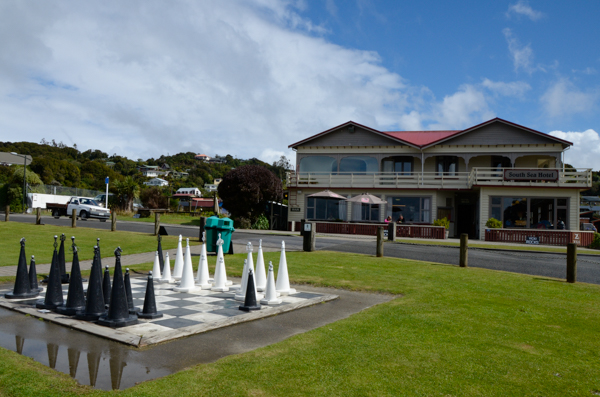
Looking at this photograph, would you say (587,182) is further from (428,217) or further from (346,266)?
(346,266)

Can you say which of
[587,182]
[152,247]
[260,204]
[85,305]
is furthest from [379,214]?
[85,305]

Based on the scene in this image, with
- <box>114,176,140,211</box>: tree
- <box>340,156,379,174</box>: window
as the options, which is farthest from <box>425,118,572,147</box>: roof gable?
<box>114,176,140,211</box>: tree

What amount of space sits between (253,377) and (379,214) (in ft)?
104

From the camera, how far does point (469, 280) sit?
11367 mm

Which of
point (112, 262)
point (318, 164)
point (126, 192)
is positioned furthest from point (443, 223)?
point (126, 192)

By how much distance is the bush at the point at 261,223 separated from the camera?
35.7 meters

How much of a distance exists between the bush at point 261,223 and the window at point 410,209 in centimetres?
929

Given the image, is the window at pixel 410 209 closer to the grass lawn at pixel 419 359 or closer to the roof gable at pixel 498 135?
the roof gable at pixel 498 135

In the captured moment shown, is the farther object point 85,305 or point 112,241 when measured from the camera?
Result: point 112,241

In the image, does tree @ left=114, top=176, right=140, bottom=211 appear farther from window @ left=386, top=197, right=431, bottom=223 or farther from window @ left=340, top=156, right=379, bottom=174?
window @ left=386, top=197, right=431, bottom=223

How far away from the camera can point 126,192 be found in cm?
4303

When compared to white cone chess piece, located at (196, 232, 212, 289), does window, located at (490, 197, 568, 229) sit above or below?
above

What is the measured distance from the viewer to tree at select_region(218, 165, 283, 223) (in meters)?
35.1

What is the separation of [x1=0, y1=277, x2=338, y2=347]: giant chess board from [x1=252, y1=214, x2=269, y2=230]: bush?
25.8m
